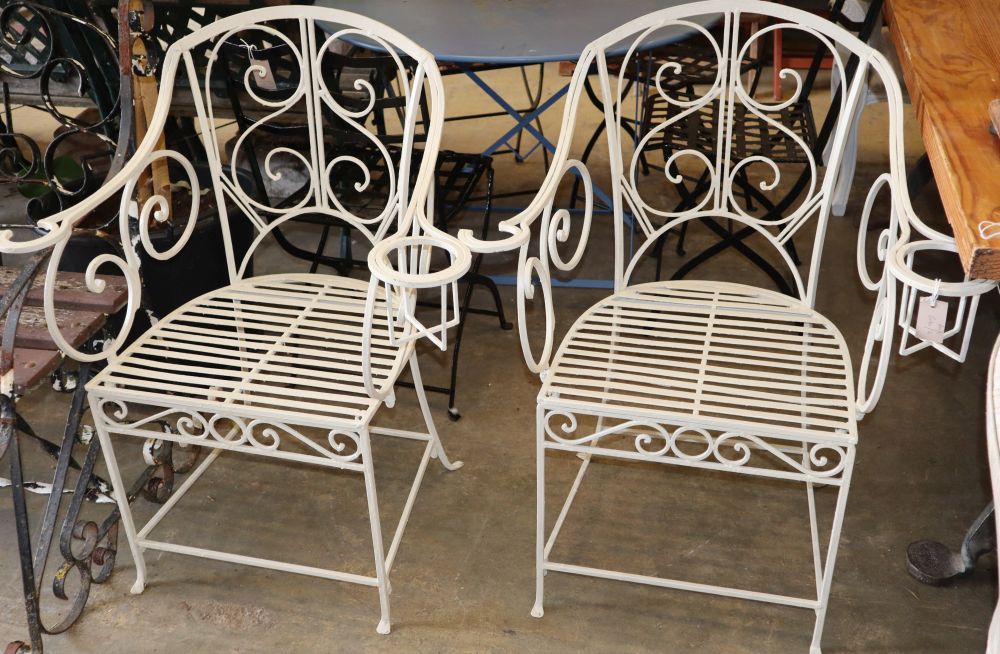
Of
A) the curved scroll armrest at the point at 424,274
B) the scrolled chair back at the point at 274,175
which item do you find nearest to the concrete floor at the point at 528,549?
the scrolled chair back at the point at 274,175

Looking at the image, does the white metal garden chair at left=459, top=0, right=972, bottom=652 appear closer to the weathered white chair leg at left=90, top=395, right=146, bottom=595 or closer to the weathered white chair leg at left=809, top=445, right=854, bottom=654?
the weathered white chair leg at left=809, top=445, right=854, bottom=654

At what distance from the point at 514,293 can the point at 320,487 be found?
1.13 metres

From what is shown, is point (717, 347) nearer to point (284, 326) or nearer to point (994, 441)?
point (994, 441)

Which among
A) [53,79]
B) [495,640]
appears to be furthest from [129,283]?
[53,79]

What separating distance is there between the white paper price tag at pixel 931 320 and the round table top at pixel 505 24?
137cm

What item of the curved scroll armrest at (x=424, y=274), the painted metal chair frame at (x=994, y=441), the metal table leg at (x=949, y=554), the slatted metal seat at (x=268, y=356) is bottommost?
the metal table leg at (x=949, y=554)

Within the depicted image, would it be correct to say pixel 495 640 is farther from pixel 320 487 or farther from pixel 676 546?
pixel 320 487

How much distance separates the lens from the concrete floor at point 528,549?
6.80 ft

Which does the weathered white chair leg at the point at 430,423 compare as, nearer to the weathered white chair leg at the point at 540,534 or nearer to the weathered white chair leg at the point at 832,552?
the weathered white chair leg at the point at 540,534

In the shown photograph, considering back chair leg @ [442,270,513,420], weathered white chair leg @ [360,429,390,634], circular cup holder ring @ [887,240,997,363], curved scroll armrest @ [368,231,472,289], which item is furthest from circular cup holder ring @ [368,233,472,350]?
circular cup holder ring @ [887,240,997,363]

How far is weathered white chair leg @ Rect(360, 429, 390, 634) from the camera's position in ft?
5.99

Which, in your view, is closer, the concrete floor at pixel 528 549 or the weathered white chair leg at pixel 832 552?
the weathered white chair leg at pixel 832 552

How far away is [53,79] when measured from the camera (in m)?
3.40

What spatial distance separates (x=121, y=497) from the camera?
211 centimetres
